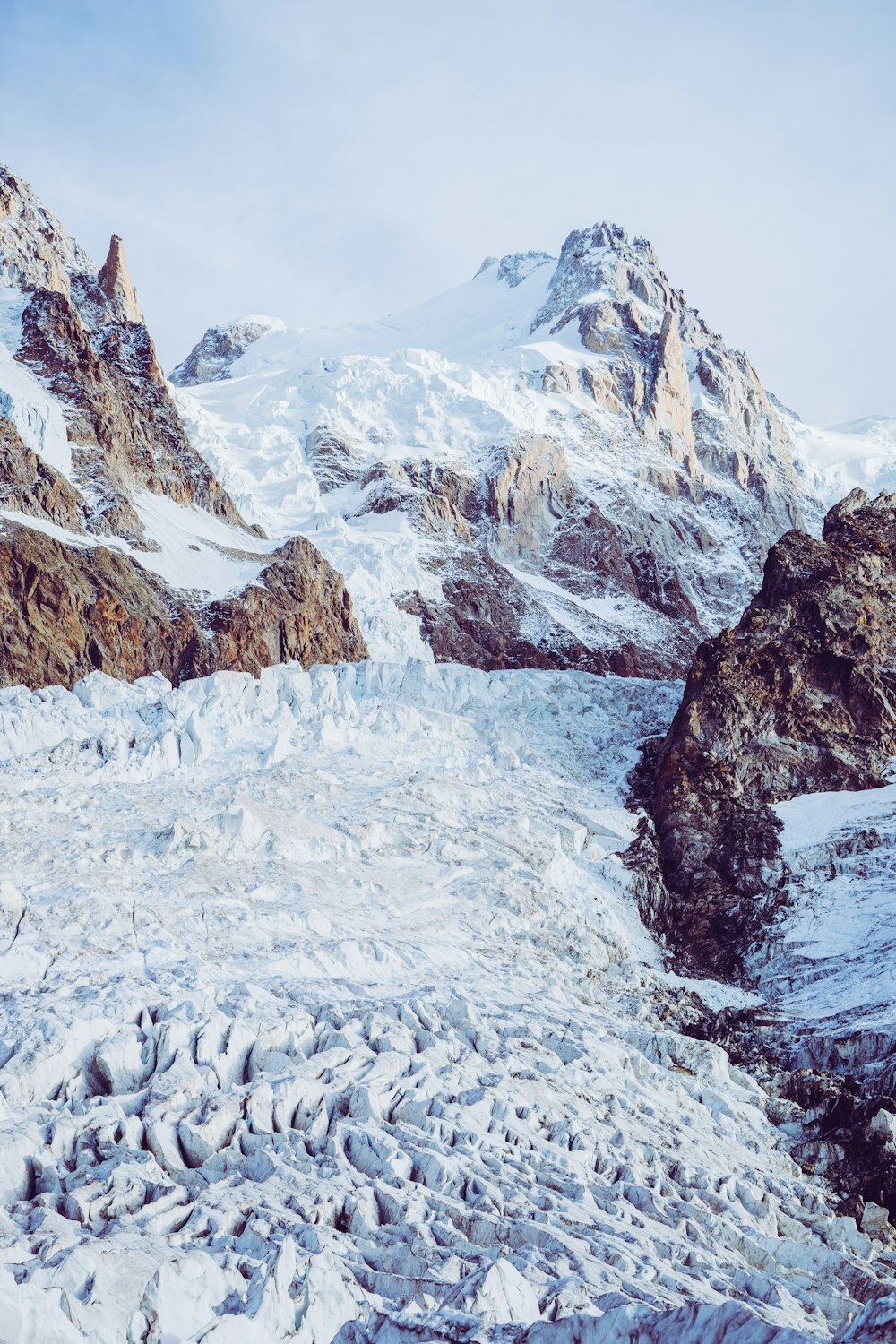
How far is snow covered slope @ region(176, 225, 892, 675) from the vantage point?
133 meters

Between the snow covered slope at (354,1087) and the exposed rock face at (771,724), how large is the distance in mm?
4746

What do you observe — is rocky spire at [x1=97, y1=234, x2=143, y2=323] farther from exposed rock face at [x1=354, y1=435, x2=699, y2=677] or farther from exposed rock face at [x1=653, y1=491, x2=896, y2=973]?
exposed rock face at [x1=653, y1=491, x2=896, y2=973]

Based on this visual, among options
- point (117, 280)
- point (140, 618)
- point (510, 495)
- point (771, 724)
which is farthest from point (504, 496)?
point (771, 724)

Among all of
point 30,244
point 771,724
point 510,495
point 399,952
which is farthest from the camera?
point 510,495

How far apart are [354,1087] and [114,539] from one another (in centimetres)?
8220

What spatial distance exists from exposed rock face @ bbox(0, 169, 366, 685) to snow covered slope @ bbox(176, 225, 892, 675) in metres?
14.7

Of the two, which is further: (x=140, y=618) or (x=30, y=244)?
(x=30, y=244)

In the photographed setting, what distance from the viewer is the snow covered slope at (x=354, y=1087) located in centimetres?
1568

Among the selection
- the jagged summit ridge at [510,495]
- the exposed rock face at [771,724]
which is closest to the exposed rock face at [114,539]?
the jagged summit ridge at [510,495]

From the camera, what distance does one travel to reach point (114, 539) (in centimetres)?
9806

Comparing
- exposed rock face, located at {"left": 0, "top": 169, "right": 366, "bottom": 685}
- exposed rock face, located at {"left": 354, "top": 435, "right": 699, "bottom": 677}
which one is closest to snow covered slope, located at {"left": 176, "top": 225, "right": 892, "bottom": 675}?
exposed rock face, located at {"left": 354, "top": 435, "right": 699, "bottom": 677}

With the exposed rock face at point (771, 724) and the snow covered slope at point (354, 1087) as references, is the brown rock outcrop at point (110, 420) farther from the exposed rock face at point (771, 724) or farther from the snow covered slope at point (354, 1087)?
the snow covered slope at point (354, 1087)

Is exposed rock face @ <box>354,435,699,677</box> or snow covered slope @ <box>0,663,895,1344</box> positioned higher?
exposed rock face @ <box>354,435,699,677</box>

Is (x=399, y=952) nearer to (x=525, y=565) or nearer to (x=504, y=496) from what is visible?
(x=525, y=565)
